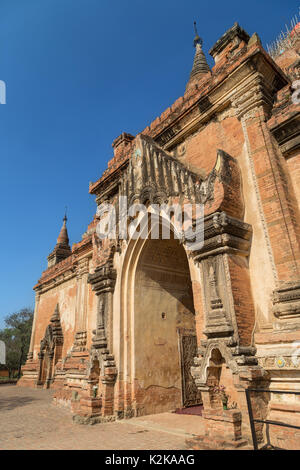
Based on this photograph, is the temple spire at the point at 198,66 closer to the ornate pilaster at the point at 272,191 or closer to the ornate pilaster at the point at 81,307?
the ornate pilaster at the point at 272,191

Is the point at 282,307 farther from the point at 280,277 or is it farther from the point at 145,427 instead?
the point at 145,427

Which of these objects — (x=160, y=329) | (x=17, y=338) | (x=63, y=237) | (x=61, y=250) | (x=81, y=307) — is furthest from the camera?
(x=17, y=338)

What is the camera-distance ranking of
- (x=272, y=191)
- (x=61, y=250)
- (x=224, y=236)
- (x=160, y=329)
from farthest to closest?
(x=61, y=250), (x=160, y=329), (x=272, y=191), (x=224, y=236)

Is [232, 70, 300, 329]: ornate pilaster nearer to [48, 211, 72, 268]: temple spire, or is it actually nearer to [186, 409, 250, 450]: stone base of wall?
[186, 409, 250, 450]: stone base of wall

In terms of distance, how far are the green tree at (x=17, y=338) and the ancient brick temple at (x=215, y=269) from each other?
2752 centimetres

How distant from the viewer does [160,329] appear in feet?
34.1

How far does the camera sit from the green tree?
36938mm

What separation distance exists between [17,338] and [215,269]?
38.6 meters

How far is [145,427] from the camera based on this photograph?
781 centimetres

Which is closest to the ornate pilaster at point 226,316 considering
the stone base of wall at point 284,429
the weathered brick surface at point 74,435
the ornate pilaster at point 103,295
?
the stone base of wall at point 284,429

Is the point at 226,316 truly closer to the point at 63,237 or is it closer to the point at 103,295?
the point at 103,295

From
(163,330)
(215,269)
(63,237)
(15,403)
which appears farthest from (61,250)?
(215,269)
